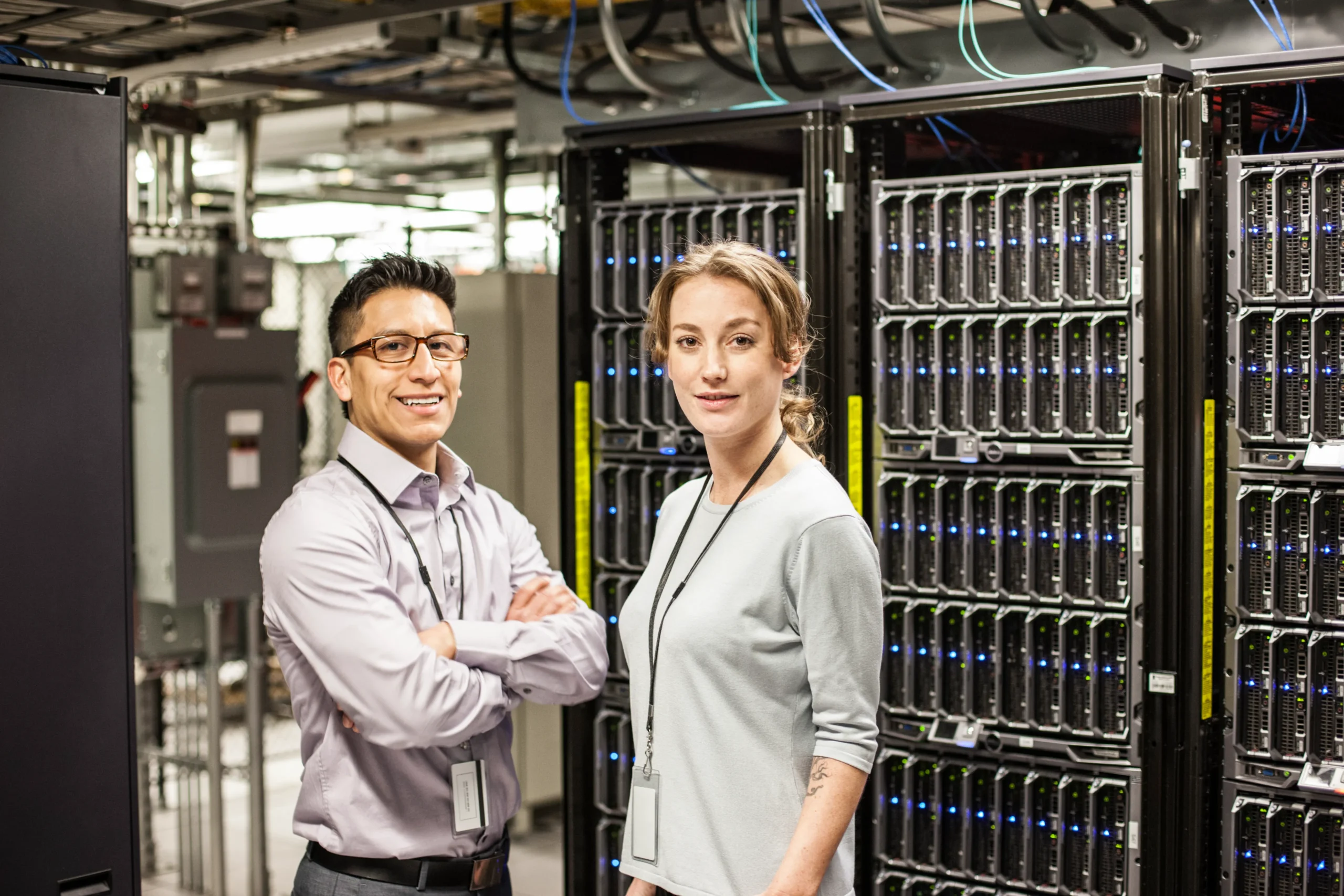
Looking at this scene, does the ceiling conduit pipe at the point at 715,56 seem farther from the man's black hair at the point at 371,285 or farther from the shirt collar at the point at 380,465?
the shirt collar at the point at 380,465

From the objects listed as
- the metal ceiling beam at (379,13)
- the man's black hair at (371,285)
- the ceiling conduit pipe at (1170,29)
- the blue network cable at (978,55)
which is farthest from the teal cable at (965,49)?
the man's black hair at (371,285)

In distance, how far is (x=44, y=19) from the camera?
421cm

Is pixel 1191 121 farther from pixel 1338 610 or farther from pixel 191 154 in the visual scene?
pixel 191 154

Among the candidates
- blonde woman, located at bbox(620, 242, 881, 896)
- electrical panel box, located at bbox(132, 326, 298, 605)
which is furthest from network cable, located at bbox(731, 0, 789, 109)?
blonde woman, located at bbox(620, 242, 881, 896)

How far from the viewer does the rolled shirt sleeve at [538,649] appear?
262 cm

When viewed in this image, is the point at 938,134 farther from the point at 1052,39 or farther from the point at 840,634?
the point at 840,634

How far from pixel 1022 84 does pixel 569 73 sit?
2.28 m

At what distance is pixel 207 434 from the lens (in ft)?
17.7

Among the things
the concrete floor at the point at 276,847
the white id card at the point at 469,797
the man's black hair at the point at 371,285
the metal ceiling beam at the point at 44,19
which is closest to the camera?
the white id card at the point at 469,797

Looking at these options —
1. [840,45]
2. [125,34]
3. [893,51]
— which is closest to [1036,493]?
[893,51]

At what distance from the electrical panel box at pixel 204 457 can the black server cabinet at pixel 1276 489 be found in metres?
3.66

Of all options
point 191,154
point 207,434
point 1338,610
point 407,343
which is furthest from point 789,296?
point 191,154

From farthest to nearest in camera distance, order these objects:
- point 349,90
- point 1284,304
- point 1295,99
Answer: point 349,90 < point 1295,99 < point 1284,304

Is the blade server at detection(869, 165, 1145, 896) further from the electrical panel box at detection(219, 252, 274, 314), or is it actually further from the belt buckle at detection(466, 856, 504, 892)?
the electrical panel box at detection(219, 252, 274, 314)
